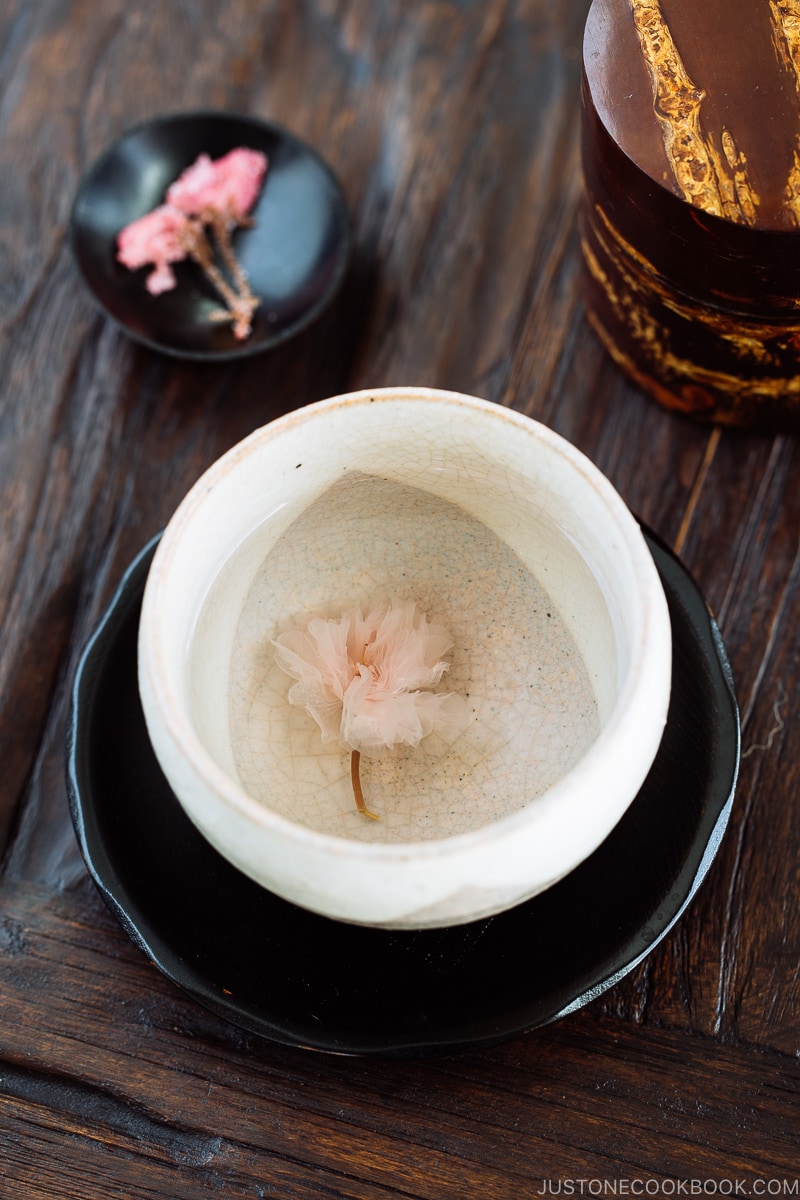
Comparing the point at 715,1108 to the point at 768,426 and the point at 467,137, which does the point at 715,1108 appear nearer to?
the point at 768,426

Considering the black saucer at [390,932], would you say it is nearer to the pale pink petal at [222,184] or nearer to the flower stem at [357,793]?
the flower stem at [357,793]

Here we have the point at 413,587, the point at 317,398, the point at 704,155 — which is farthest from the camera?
the point at 317,398

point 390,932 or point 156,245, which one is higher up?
point 156,245

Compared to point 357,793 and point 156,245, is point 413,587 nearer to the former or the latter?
point 357,793

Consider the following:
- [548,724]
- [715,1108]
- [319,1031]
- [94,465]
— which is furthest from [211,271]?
[715,1108]

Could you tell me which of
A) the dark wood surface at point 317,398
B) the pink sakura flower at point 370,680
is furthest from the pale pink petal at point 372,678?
the dark wood surface at point 317,398

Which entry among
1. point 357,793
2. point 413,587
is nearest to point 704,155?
point 413,587

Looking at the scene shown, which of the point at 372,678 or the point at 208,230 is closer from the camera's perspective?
the point at 372,678
